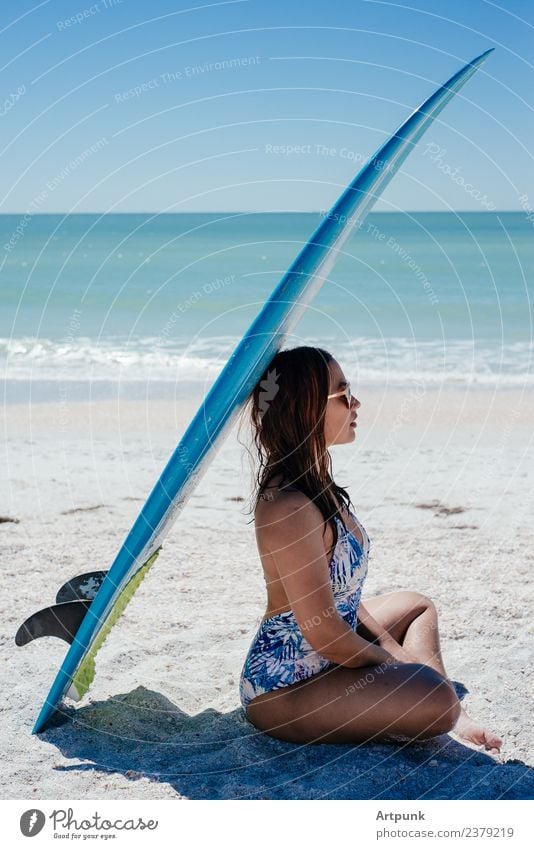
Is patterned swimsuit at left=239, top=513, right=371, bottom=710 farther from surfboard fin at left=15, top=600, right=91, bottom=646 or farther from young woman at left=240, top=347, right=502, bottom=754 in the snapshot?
surfboard fin at left=15, top=600, right=91, bottom=646

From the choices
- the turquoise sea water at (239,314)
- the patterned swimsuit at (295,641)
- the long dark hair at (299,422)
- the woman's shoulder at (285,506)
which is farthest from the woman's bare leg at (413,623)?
the turquoise sea water at (239,314)

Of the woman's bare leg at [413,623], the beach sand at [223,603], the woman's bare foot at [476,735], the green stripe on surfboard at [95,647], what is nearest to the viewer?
the beach sand at [223,603]

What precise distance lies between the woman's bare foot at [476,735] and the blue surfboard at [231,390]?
1.10 metres

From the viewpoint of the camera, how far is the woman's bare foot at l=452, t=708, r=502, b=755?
9.12 ft

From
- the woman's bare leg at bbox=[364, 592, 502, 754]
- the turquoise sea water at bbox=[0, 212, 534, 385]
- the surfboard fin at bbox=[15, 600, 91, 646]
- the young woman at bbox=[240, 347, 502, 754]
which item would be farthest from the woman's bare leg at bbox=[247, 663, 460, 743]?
the turquoise sea water at bbox=[0, 212, 534, 385]

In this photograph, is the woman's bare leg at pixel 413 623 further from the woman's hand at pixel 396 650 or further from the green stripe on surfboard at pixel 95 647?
the green stripe on surfboard at pixel 95 647

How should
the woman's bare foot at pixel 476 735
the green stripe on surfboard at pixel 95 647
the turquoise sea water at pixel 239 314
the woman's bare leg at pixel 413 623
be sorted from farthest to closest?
1. the turquoise sea water at pixel 239 314
2. the woman's bare leg at pixel 413 623
3. the green stripe on surfboard at pixel 95 647
4. the woman's bare foot at pixel 476 735

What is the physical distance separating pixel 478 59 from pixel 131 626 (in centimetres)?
252

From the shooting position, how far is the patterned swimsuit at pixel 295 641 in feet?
8.82

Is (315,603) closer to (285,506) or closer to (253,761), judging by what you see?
(285,506)

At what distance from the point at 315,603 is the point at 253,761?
0.58 metres

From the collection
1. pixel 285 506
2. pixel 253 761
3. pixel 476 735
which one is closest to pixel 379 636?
pixel 476 735

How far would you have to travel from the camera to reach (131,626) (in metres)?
3.80
